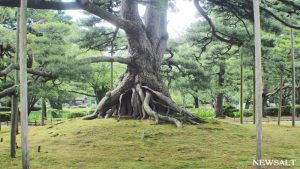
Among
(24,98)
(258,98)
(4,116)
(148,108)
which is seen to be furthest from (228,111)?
(24,98)

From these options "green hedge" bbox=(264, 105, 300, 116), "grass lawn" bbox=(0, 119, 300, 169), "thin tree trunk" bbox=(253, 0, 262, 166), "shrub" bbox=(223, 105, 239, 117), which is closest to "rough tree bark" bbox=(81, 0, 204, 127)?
"grass lawn" bbox=(0, 119, 300, 169)

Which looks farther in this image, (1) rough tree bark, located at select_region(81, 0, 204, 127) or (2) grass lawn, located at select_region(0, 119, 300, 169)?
(1) rough tree bark, located at select_region(81, 0, 204, 127)

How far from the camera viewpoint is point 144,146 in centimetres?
1202

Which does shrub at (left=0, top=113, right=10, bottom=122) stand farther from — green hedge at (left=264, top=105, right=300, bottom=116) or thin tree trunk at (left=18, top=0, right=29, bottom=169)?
thin tree trunk at (left=18, top=0, right=29, bottom=169)

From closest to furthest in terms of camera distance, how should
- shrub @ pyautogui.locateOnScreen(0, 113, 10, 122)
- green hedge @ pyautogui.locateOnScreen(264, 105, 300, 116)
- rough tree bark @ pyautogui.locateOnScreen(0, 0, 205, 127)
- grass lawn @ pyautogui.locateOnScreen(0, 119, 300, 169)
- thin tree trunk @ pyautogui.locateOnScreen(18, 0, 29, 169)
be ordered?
thin tree trunk @ pyautogui.locateOnScreen(18, 0, 29, 169)
grass lawn @ pyautogui.locateOnScreen(0, 119, 300, 169)
rough tree bark @ pyautogui.locateOnScreen(0, 0, 205, 127)
shrub @ pyautogui.locateOnScreen(0, 113, 10, 122)
green hedge @ pyautogui.locateOnScreen(264, 105, 300, 116)

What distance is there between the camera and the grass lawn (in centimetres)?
987

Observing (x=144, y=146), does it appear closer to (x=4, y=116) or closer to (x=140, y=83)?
(x=140, y=83)

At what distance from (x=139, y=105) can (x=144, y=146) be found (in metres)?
4.29

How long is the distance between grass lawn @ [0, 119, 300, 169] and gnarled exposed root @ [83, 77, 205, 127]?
30.3 inches

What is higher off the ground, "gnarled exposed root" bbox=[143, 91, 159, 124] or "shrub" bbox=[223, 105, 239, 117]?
"gnarled exposed root" bbox=[143, 91, 159, 124]

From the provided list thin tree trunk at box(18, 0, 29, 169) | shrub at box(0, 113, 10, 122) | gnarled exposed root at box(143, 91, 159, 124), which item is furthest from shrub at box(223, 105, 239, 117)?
thin tree trunk at box(18, 0, 29, 169)

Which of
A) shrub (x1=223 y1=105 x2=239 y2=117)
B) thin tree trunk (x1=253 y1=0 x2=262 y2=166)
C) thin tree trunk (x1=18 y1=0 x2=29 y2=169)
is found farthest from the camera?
shrub (x1=223 y1=105 x2=239 y2=117)

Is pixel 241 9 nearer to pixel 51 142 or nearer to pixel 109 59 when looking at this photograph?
pixel 109 59

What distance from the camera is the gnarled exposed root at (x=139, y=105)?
617 inches
